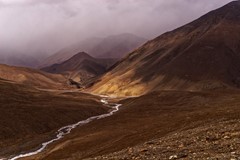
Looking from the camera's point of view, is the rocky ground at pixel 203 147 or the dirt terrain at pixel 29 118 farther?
the dirt terrain at pixel 29 118

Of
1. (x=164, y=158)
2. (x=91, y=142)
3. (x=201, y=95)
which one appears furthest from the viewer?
(x=201, y=95)

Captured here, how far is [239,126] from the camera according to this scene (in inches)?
1535

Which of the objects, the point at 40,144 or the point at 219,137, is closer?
the point at 219,137

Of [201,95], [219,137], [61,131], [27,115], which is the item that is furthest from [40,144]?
[201,95]

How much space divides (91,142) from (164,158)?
4939 cm

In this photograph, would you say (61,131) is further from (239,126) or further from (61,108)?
(239,126)

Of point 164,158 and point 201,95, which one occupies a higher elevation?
point 164,158

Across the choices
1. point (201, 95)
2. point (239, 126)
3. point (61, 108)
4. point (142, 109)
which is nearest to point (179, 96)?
point (201, 95)

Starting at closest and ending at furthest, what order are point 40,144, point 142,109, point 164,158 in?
point 164,158 → point 40,144 → point 142,109

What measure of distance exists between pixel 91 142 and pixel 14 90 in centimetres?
12126

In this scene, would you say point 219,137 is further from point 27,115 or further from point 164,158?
point 27,115

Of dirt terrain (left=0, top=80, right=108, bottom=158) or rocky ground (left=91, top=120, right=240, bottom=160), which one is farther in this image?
dirt terrain (left=0, top=80, right=108, bottom=158)

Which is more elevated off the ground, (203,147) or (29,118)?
(203,147)

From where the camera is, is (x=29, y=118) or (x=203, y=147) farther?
(x=29, y=118)
